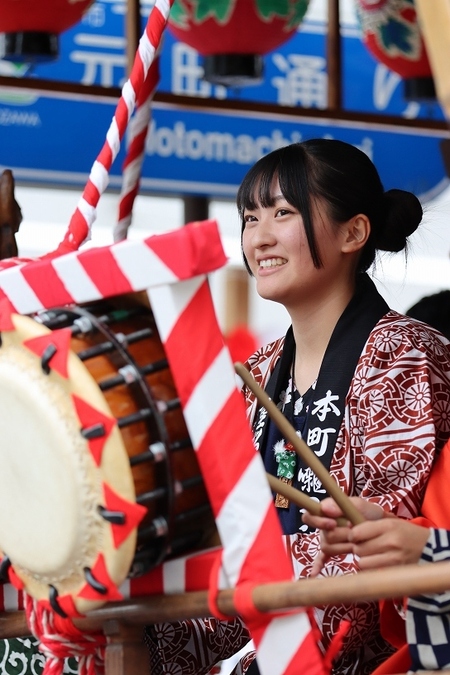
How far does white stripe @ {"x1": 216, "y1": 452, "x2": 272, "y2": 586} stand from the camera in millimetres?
1217

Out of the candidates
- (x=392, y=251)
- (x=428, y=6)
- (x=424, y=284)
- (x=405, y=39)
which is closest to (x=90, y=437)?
(x=428, y=6)

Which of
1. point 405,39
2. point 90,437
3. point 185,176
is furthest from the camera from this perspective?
point 185,176

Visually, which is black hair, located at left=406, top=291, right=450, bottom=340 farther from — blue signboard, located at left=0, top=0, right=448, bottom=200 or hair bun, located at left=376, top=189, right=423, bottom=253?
blue signboard, located at left=0, top=0, right=448, bottom=200

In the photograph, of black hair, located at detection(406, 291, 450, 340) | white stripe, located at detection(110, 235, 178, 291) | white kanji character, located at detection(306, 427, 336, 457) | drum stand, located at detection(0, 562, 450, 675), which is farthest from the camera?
black hair, located at detection(406, 291, 450, 340)

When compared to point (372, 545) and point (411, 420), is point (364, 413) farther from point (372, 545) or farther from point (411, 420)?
point (372, 545)

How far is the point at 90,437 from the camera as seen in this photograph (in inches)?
47.9

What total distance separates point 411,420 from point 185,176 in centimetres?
199

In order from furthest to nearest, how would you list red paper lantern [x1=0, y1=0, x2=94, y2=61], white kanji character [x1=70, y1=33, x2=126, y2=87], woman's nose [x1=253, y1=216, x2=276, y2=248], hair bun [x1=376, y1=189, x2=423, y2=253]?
white kanji character [x1=70, y1=33, x2=126, y2=87]
red paper lantern [x1=0, y1=0, x2=94, y2=61]
hair bun [x1=376, y1=189, x2=423, y2=253]
woman's nose [x1=253, y1=216, x2=276, y2=248]

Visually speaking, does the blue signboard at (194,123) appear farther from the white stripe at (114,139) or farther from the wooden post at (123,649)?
the wooden post at (123,649)

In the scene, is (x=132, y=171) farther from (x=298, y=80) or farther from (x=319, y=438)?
(x=298, y=80)

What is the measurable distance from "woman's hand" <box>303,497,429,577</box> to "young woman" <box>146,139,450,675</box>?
272 mm

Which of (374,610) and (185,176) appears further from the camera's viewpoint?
(185,176)

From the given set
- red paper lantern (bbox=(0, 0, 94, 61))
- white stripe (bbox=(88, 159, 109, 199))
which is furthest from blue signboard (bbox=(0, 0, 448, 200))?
white stripe (bbox=(88, 159, 109, 199))

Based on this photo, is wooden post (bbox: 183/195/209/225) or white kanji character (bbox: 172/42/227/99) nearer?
white kanji character (bbox: 172/42/227/99)
